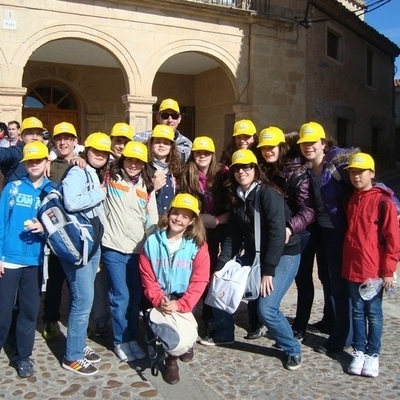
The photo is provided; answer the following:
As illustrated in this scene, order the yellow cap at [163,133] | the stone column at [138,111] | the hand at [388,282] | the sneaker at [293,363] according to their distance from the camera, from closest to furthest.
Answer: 1. the hand at [388,282]
2. the sneaker at [293,363]
3. the yellow cap at [163,133]
4. the stone column at [138,111]

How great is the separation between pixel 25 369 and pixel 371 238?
8.69 ft

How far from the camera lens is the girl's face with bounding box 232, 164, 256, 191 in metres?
3.84

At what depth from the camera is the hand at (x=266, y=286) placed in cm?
378

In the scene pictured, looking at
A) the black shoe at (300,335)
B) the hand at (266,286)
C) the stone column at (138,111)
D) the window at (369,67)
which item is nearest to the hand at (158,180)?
the hand at (266,286)

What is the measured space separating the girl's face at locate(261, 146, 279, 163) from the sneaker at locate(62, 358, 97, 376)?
211 cm

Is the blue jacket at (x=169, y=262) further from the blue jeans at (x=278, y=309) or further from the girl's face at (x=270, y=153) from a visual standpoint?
the girl's face at (x=270, y=153)

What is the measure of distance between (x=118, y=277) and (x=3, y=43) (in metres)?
7.22

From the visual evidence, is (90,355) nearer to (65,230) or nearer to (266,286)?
(65,230)

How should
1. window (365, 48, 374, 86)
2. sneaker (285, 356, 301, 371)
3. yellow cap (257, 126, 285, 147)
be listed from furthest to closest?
window (365, 48, 374, 86) → yellow cap (257, 126, 285, 147) → sneaker (285, 356, 301, 371)

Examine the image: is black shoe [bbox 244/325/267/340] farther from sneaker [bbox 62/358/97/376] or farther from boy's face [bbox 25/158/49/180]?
boy's face [bbox 25/158/49/180]

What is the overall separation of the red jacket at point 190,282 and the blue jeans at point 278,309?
477mm

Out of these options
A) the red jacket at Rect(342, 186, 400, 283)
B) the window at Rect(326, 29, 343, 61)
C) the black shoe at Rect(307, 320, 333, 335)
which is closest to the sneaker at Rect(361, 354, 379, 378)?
the red jacket at Rect(342, 186, 400, 283)

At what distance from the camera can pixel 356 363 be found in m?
3.79

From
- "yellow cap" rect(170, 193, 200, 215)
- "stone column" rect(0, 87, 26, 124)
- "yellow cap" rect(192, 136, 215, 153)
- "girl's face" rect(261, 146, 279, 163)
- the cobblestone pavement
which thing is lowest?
the cobblestone pavement
